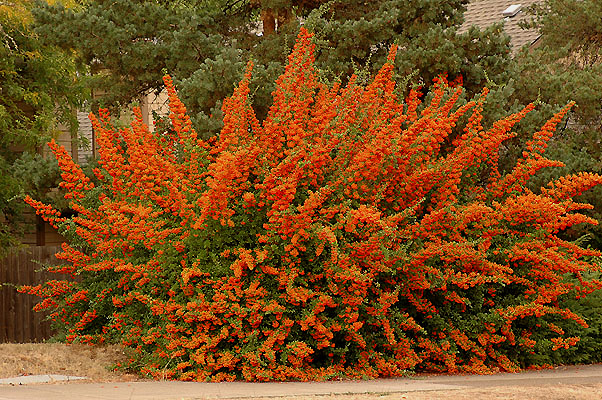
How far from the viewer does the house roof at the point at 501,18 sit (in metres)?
21.1

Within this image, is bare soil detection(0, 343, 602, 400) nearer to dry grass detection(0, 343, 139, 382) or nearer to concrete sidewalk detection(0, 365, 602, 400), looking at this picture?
dry grass detection(0, 343, 139, 382)

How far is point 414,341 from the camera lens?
1075 centimetres

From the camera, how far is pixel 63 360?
1052 cm

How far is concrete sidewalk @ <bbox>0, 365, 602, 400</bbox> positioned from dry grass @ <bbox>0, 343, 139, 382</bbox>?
81 centimetres

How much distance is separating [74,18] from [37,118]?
289 centimetres

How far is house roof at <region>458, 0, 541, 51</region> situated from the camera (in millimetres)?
21094

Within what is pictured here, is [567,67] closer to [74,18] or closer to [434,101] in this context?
[434,101]

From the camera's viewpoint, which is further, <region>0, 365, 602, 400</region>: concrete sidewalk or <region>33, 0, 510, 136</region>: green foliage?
<region>33, 0, 510, 136</region>: green foliage

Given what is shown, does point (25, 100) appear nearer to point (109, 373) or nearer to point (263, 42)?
point (263, 42)

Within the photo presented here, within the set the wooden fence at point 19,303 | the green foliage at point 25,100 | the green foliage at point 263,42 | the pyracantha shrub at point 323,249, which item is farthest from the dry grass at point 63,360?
the wooden fence at point 19,303

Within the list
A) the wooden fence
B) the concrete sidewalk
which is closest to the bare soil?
the concrete sidewalk

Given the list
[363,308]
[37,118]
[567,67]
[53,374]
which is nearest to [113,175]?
[53,374]

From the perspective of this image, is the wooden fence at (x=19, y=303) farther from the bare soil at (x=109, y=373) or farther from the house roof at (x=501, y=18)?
the house roof at (x=501, y=18)

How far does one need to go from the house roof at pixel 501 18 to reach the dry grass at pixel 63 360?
41.4 feet
